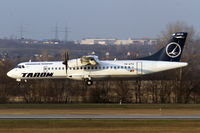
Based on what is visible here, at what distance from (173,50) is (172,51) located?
279 millimetres

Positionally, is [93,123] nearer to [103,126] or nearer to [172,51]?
[103,126]

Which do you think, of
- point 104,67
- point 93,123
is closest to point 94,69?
point 104,67

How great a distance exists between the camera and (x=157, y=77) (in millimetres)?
89375

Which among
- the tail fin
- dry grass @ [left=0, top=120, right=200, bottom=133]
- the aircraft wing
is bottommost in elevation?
dry grass @ [left=0, top=120, right=200, bottom=133]

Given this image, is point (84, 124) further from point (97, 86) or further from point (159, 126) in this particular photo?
point (97, 86)

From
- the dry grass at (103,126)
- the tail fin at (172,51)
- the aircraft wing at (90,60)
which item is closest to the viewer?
the dry grass at (103,126)

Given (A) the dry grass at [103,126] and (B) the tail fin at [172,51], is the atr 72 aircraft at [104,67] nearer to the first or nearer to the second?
(B) the tail fin at [172,51]

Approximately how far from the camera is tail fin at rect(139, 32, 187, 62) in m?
67.4

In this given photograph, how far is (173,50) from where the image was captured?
68562 millimetres

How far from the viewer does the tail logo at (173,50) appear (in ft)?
223

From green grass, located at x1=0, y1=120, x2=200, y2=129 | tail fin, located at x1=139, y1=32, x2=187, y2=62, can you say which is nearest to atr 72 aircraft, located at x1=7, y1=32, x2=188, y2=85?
tail fin, located at x1=139, y1=32, x2=187, y2=62

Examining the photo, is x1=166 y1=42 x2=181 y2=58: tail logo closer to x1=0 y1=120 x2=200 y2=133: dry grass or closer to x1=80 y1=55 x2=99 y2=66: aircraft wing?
x1=80 y1=55 x2=99 y2=66: aircraft wing

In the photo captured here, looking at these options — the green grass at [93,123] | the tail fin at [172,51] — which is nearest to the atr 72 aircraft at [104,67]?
the tail fin at [172,51]

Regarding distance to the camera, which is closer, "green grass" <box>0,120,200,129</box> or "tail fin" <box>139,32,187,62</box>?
"green grass" <box>0,120,200,129</box>
